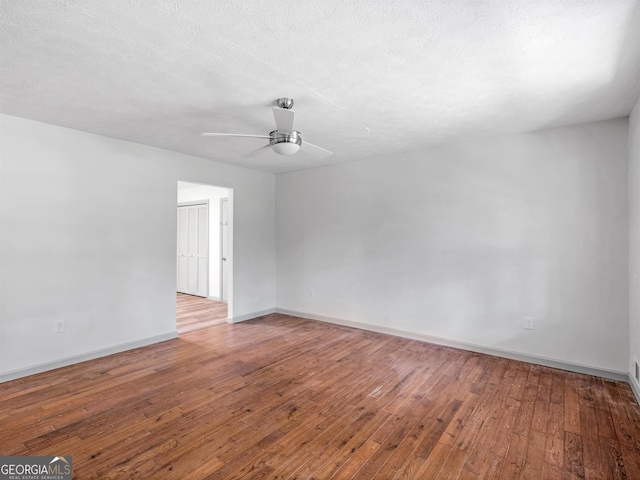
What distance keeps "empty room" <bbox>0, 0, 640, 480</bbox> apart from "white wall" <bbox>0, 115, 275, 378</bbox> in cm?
2

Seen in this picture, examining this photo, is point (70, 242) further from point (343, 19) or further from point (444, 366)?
point (444, 366)

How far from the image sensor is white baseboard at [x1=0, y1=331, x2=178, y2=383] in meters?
2.95

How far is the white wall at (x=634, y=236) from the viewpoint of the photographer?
8.48ft

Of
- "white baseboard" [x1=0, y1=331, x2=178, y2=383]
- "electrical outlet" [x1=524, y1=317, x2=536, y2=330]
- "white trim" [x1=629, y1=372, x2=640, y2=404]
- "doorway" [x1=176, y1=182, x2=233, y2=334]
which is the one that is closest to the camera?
"white trim" [x1=629, y1=372, x2=640, y2=404]

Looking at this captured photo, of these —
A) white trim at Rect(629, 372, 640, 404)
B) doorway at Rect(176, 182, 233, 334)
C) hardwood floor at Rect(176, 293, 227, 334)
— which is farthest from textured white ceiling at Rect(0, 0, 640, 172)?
doorway at Rect(176, 182, 233, 334)

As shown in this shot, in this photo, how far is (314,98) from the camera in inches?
99.7

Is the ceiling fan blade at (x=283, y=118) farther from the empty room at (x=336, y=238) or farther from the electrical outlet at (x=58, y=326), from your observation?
the electrical outlet at (x=58, y=326)

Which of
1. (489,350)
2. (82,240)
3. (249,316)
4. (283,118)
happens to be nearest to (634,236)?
(489,350)

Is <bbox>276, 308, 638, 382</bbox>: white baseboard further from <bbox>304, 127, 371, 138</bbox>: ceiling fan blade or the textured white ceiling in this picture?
<bbox>304, 127, 371, 138</bbox>: ceiling fan blade

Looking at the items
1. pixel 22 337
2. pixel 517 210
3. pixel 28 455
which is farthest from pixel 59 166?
pixel 517 210

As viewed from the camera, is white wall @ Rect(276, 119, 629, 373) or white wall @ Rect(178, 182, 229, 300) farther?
white wall @ Rect(178, 182, 229, 300)

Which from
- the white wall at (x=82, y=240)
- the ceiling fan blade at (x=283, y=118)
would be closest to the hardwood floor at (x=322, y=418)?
the white wall at (x=82, y=240)

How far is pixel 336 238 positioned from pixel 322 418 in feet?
9.61
